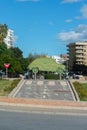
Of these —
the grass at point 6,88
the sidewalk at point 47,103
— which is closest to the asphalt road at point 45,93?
the grass at point 6,88

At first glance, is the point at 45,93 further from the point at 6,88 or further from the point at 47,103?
the point at 47,103

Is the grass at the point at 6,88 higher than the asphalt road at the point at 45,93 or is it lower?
higher

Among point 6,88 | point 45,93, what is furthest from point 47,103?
point 6,88

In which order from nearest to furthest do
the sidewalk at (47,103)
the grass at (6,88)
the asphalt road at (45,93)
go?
the sidewalk at (47,103) → the asphalt road at (45,93) → the grass at (6,88)

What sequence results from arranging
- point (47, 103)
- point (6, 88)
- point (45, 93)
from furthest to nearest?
point (6, 88)
point (45, 93)
point (47, 103)

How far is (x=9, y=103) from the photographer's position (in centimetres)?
2798

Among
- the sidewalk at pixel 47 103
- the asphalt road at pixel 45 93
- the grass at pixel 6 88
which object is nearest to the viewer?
the sidewalk at pixel 47 103

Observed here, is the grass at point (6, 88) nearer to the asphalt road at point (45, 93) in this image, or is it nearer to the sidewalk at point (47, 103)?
the asphalt road at point (45, 93)

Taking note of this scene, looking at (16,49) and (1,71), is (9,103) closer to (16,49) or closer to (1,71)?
(1,71)

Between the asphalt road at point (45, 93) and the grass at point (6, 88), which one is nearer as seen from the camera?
the asphalt road at point (45, 93)

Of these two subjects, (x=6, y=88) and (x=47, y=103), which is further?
(x=6, y=88)

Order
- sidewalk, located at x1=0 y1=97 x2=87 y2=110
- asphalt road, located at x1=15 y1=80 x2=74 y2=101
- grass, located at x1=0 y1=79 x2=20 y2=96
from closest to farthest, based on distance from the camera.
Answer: sidewalk, located at x1=0 y1=97 x2=87 y2=110 < asphalt road, located at x1=15 y1=80 x2=74 y2=101 < grass, located at x1=0 y1=79 x2=20 y2=96

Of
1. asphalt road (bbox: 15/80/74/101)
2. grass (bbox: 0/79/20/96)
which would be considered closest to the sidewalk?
asphalt road (bbox: 15/80/74/101)

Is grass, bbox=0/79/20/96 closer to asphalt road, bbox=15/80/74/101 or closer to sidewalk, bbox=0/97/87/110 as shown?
asphalt road, bbox=15/80/74/101
